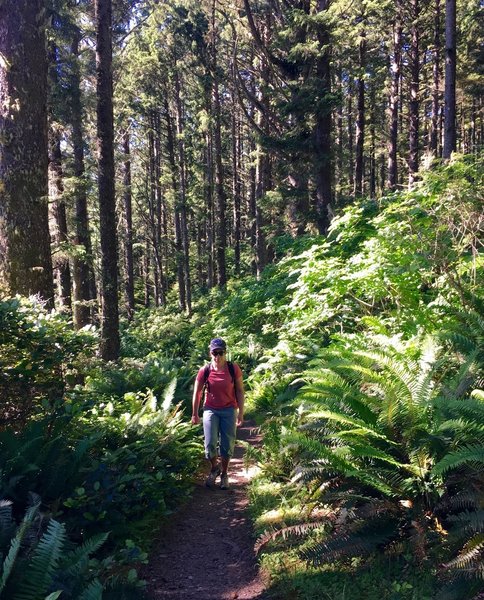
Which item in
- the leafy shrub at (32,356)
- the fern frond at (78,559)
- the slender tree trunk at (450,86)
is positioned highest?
the slender tree trunk at (450,86)

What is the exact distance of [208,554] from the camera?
4578mm

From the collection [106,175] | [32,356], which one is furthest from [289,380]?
[106,175]

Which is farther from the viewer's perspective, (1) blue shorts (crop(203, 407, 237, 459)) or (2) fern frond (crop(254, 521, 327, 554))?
(1) blue shorts (crop(203, 407, 237, 459))

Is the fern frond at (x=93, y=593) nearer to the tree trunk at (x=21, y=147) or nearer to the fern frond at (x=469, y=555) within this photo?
the fern frond at (x=469, y=555)

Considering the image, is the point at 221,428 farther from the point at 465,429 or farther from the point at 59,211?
the point at 59,211

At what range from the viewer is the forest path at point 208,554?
12.9ft

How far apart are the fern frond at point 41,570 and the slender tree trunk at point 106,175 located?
296 inches

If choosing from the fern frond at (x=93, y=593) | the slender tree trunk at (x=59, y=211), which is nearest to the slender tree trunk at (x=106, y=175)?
the slender tree trunk at (x=59, y=211)

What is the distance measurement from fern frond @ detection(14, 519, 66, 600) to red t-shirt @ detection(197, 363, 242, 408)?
10.6 feet

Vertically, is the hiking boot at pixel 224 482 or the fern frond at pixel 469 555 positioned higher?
the fern frond at pixel 469 555

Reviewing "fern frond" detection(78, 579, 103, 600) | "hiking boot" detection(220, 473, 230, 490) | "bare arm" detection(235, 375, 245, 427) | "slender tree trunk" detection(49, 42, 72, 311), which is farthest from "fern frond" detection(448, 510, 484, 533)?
"slender tree trunk" detection(49, 42, 72, 311)

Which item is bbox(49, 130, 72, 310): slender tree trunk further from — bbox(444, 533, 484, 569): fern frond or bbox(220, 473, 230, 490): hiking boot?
→ bbox(444, 533, 484, 569): fern frond

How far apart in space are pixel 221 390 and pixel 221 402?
149 millimetres

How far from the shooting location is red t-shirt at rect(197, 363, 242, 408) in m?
6.10
